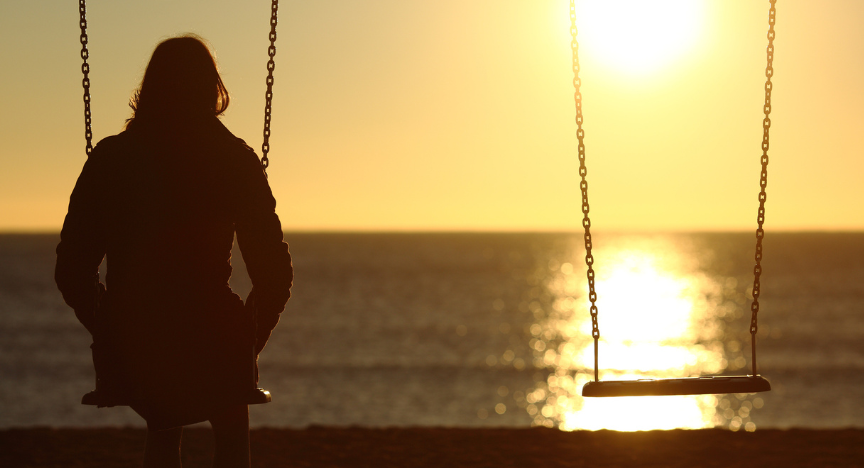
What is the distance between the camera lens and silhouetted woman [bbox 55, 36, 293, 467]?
282 cm

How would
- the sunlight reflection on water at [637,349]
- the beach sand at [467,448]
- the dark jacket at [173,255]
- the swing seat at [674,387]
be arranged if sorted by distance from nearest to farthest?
1. the dark jacket at [173,255]
2. the swing seat at [674,387]
3. the beach sand at [467,448]
4. the sunlight reflection on water at [637,349]

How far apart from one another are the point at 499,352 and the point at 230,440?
3279cm

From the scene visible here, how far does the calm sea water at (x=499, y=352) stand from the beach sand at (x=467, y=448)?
41.6 feet

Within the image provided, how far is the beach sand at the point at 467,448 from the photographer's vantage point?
5641mm

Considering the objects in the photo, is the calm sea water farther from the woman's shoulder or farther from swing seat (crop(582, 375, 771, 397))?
the woman's shoulder

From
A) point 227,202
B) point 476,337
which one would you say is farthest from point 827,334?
point 227,202

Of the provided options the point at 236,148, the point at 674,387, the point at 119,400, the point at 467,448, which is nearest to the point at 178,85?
the point at 236,148

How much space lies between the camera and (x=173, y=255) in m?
2.80

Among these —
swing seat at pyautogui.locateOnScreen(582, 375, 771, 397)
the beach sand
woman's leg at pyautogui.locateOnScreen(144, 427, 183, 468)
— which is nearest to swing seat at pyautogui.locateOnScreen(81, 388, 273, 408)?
woman's leg at pyautogui.locateOnScreen(144, 427, 183, 468)

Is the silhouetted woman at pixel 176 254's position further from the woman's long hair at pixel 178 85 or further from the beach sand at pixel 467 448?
the beach sand at pixel 467 448

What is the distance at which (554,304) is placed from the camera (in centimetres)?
5844

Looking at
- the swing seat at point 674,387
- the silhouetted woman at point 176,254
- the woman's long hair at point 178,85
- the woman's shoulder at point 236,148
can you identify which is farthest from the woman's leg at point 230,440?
the swing seat at point 674,387

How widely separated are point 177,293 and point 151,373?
28 cm

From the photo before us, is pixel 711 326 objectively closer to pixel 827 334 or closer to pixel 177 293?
pixel 827 334
